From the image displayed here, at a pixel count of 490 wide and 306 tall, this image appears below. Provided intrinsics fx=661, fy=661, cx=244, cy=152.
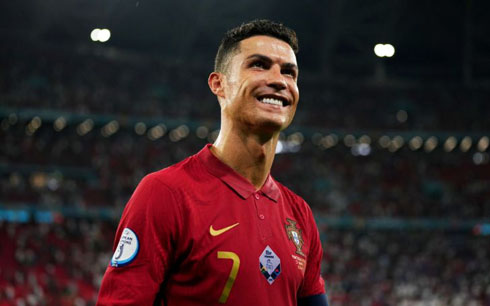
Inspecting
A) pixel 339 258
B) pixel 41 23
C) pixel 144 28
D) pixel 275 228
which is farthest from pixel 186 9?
pixel 275 228

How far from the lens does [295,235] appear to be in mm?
2162

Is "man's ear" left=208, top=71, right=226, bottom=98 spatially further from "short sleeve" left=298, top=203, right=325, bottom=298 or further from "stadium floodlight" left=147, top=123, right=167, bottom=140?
"stadium floodlight" left=147, top=123, right=167, bottom=140

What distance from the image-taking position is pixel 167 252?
1903mm

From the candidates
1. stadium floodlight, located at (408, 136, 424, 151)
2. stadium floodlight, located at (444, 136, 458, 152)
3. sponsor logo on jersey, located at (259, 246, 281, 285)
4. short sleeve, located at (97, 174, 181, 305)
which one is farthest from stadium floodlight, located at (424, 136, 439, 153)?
short sleeve, located at (97, 174, 181, 305)

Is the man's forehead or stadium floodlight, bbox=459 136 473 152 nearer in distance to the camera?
the man's forehead

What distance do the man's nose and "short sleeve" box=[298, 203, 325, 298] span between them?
0.50m

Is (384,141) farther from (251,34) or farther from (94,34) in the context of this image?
(251,34)

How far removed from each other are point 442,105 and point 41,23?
67.3ft

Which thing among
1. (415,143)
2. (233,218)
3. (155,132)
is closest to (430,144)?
(415,143)

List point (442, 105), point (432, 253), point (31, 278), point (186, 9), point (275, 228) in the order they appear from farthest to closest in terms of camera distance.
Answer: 1. point (442, 105)
2. point (186, 9)
3. point (432, 253)
4. point (31, 278)
5. point (275, 228)

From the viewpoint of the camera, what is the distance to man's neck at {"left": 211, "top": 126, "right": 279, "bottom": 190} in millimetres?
2146

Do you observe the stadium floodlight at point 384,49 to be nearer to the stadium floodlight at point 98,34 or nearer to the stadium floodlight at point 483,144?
the stadium floodlight at point 483,144

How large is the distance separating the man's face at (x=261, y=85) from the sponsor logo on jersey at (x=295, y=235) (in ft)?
1.06

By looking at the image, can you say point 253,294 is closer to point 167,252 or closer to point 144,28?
point 167,252
